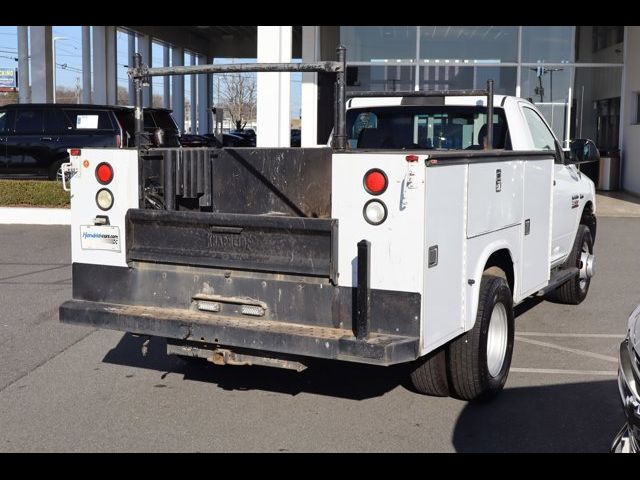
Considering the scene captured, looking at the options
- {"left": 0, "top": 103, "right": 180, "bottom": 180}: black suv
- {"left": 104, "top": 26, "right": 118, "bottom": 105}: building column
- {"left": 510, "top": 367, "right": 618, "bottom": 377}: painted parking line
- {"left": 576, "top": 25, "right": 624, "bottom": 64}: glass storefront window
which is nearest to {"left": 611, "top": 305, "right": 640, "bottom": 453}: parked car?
{"left": 510, "top": 367, "right": 618, "bottom": 377}: painted parking line

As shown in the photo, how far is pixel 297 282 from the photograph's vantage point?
4715 mm

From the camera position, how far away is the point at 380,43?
20016 millimetres

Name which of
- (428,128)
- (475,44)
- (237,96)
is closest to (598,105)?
(475,44)

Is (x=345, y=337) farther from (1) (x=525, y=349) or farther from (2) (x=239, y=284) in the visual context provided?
(1) (x=525, y=349)

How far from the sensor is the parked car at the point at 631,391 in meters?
3.15

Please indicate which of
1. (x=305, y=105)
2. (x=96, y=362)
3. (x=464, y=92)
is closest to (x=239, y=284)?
Result: (x=96, y=362)

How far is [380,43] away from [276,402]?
621 inches

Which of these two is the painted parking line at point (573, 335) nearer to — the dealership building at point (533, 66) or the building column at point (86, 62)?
the dealership building at point (533, 66)

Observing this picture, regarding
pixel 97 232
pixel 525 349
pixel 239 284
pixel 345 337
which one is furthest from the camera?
pixel 525 349

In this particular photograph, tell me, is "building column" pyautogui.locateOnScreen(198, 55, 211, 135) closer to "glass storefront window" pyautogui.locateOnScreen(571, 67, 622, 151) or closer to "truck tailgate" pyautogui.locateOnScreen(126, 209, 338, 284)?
"glass storefront window" pyautogui.locateOnScreen(571, 67, 622, 151)

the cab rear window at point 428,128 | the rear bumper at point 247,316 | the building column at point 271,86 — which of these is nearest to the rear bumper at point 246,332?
the rear bumper at point 247,316

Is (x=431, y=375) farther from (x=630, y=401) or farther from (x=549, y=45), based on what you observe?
(x=549, y=45)

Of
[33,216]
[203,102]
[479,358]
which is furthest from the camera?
[203,102]
